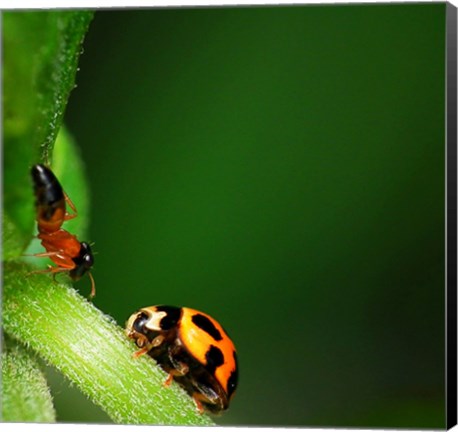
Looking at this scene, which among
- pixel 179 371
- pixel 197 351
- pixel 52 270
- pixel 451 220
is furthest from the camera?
pixel 451 220

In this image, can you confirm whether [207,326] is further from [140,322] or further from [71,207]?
[71,207]

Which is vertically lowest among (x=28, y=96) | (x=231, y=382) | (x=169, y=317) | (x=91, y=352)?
(x=231, y=382)

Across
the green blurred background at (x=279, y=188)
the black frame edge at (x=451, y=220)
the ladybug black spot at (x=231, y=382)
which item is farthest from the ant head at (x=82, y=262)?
the black frame edge at (x=451, y=220)

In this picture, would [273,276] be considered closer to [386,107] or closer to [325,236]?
[325,236]

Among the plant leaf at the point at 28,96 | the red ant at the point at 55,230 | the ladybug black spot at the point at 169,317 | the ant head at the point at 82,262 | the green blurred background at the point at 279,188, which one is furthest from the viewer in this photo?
the green blurred background at the point at 279,188

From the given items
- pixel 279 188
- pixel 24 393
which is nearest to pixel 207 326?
pixel 24 393

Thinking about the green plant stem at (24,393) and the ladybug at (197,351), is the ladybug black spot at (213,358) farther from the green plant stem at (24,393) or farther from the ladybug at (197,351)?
the green plant stem at (24,393)
